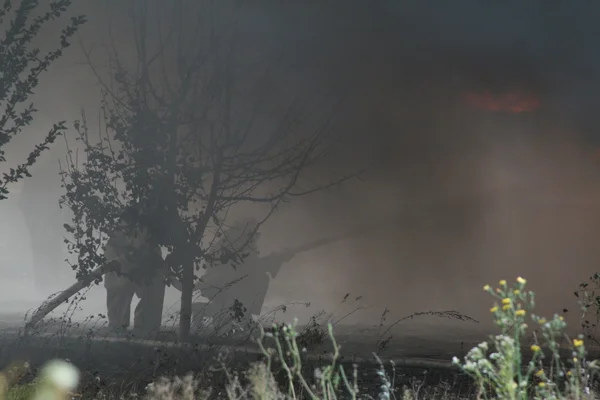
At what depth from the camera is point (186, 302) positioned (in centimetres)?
1481

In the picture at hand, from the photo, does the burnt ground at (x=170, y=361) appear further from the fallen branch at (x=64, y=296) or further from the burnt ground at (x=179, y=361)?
the fallen branch at (x=64, y=296)

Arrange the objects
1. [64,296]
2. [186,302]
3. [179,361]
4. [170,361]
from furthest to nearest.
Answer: [64,296] < [186,302] < [179,361] < [170,361]

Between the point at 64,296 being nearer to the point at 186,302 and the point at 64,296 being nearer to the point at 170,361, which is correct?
the point at 186,302

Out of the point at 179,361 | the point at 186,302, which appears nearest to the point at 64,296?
the point at 186,302

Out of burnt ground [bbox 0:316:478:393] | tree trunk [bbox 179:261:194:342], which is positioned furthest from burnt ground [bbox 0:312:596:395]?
tree trunk [bbox 179:261:194:342]

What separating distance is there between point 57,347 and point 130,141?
4.80m

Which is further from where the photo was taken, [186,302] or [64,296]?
[64,296]

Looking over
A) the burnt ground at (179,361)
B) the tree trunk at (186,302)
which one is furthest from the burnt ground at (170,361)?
the tree trunk at (186,302)

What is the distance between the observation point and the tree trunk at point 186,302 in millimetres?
14586

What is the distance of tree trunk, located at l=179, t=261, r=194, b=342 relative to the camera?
14.6 m

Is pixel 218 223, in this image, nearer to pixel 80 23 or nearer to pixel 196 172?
pixel 196 172

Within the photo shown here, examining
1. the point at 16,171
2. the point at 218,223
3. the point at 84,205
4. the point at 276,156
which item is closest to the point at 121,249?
the point at 84,205

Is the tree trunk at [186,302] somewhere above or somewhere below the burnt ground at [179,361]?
above

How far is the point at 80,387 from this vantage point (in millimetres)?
8086
